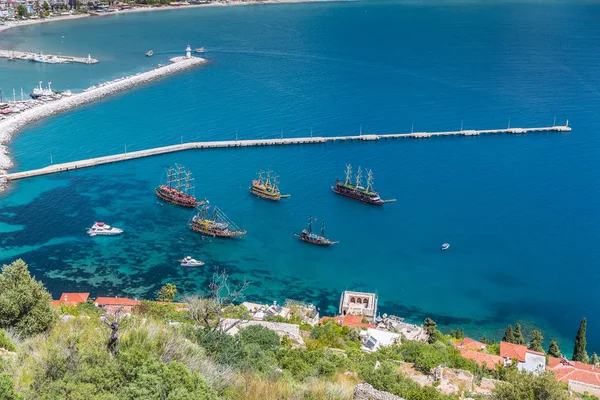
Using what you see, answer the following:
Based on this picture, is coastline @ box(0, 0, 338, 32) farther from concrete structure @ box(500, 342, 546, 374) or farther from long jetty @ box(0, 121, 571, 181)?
concrete structure @ box(500, 342, 546, 374)

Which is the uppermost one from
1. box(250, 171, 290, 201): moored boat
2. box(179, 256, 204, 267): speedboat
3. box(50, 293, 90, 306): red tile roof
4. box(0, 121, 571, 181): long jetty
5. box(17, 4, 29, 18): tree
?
box(17, 4, 29, 18): tree

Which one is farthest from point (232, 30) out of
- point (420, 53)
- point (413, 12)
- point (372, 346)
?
point (372, 346)

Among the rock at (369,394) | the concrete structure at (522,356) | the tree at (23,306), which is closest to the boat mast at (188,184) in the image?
the tree at (23,306)

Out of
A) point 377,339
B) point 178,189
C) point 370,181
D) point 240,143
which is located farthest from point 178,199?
point 377,339

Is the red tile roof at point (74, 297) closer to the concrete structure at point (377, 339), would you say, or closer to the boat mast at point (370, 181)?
the concrete structure at point (377, 339)

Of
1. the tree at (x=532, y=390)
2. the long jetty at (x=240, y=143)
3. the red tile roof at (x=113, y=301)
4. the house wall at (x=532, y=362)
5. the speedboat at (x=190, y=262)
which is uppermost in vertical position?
the tree at (x=532, y=390)

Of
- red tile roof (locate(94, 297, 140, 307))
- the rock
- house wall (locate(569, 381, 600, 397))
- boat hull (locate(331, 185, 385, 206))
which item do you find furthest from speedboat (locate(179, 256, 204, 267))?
the rock

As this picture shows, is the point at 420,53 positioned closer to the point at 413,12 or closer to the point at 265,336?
the point at 413,12
